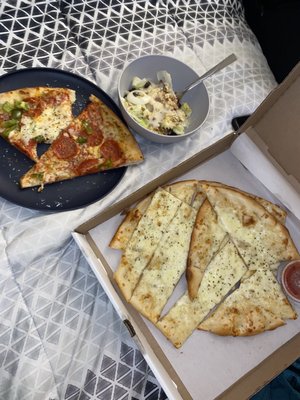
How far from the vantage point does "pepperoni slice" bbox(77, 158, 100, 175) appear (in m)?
1.80

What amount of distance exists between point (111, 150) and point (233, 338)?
929 millimetres

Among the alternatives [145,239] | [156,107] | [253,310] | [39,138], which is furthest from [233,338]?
[39,138]

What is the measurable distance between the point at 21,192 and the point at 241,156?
100 centimetres

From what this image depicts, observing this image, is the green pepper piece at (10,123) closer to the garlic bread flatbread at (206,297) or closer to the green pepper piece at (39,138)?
the green pepper piece at (39,138)

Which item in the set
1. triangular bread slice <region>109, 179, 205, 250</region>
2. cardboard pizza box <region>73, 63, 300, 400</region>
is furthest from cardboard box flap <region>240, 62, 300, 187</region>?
triangular bread slice <region>109, 179, 205, 250</region>

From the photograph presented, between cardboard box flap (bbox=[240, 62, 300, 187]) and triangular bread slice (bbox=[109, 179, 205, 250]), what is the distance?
0.34 m

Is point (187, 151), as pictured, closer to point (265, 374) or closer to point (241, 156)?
point (241, 156)

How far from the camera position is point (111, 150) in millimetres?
1880

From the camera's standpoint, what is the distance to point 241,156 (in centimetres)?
208

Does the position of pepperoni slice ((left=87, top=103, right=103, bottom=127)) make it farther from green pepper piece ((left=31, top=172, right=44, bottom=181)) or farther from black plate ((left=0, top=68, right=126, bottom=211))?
green pepper piece ((left=31, top=172, right=44, bottom=181))

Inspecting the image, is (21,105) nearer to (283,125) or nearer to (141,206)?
(141,206)

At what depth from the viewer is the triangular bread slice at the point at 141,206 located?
1.83 m

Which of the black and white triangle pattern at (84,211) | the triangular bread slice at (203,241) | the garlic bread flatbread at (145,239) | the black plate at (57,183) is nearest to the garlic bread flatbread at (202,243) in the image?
the triangular bread slice at (203,241)

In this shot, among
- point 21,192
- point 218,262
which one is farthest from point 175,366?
point 21,192
